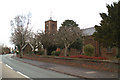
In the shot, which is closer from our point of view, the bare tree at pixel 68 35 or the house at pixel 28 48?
the bare tree at pixel 68 35

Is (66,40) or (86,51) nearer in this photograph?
(86,51)

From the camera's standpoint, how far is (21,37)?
45.3 m

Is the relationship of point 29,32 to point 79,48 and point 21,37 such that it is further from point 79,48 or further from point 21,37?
point 79,48

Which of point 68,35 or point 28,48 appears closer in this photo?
point 68,35

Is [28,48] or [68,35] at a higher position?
Answer: [68,35]

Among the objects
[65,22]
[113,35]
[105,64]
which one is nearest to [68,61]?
[105,64]

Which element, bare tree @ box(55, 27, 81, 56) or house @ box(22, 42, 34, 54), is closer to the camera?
bare tree @ box(55, 27, 81, 56)

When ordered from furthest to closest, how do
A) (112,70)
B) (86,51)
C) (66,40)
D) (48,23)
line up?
1. (48,23)
2. (66,40)
3. (86,51)
4. (112,70)

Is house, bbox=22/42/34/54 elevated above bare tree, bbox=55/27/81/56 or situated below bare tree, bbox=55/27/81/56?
below

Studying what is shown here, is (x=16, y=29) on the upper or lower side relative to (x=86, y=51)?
upper

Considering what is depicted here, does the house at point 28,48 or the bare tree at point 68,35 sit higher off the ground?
the bare tree at point 68,35

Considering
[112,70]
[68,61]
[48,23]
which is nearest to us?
[112,70]

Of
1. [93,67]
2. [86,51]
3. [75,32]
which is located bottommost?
[93,67]

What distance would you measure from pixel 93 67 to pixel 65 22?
24.5 metres
